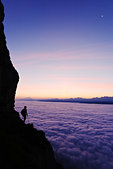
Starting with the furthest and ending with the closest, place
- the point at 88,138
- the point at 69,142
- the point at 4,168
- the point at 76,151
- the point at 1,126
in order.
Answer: the point at 88,138 < the point at 69,142 < the point at 76,151 < the point at 1,126 < the point at 4,168

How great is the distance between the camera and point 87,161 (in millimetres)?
16438

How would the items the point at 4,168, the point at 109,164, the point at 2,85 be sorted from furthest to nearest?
the point at 109,164, the point at 2,85, the point at 4,168

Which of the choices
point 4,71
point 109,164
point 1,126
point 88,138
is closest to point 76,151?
point 109,164

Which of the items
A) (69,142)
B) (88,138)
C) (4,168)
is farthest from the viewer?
(88,138)

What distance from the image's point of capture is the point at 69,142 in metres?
22.7

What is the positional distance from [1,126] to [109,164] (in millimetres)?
13968

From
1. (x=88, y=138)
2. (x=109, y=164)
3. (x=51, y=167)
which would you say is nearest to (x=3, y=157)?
(x=51, y=167)

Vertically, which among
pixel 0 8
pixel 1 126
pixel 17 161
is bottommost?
pixel 17 161

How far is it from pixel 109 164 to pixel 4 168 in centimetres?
1446

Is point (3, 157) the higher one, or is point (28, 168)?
point (3, 157)

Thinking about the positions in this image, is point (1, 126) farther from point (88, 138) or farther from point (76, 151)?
point (88, 138)

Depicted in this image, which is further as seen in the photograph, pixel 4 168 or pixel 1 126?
pixel 1 126

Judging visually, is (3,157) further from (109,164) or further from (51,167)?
(109,164)

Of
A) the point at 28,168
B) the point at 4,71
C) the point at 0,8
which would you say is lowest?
the point at 28,168
